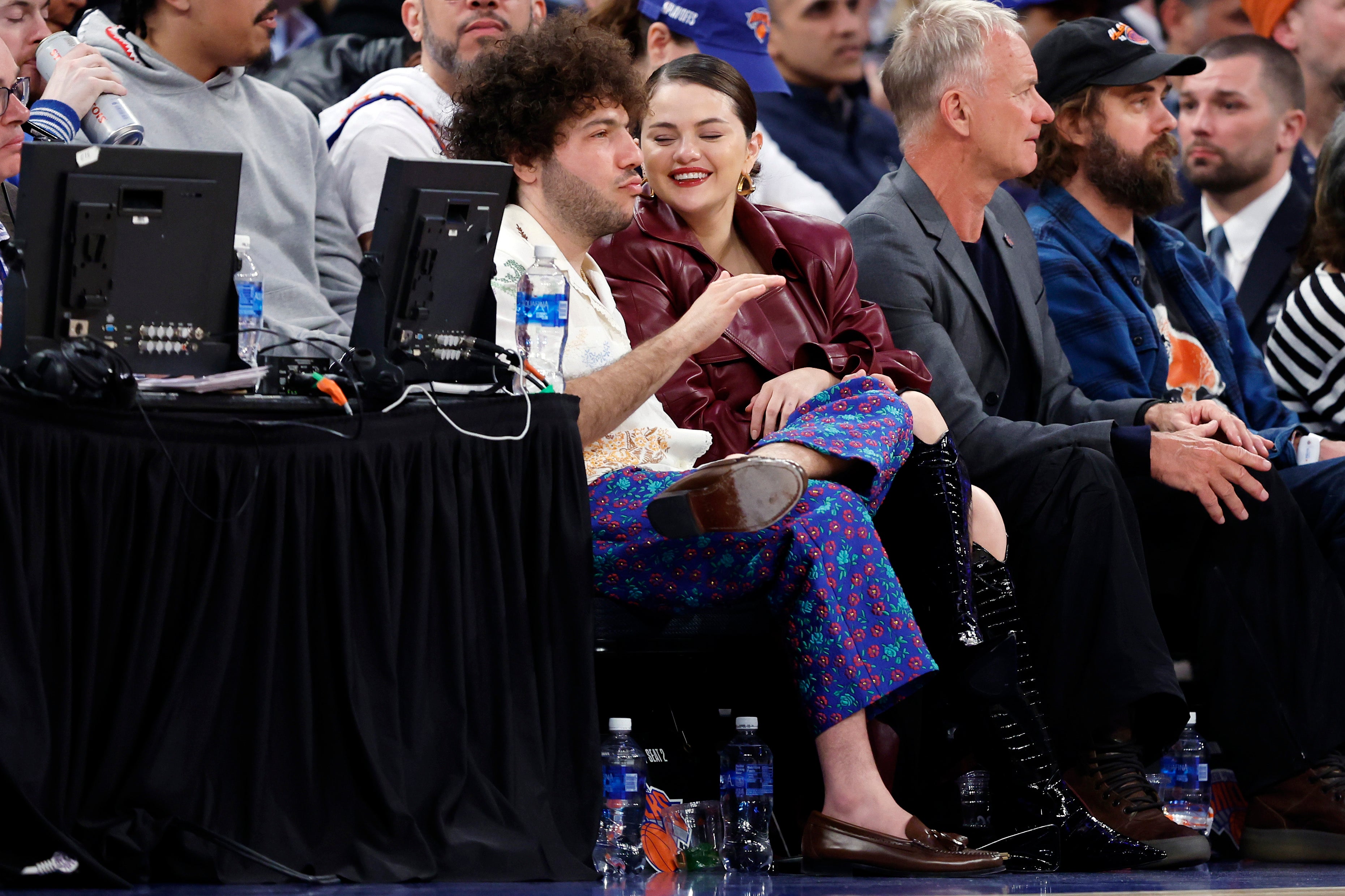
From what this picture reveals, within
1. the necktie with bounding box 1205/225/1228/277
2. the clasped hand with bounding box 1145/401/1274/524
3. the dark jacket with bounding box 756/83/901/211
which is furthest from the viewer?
the necktie with bounding box 1205/225/1228/277

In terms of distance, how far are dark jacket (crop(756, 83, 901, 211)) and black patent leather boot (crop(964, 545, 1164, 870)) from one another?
78.5 inches

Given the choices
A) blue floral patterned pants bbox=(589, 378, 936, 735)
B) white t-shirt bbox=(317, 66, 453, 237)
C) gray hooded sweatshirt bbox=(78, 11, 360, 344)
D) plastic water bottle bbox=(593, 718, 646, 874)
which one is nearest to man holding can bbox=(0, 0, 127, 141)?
gray hooded sweatshirt bbox=(78, 11, 360, 344)

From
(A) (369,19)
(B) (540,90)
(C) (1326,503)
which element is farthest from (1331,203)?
(A) (369,19)

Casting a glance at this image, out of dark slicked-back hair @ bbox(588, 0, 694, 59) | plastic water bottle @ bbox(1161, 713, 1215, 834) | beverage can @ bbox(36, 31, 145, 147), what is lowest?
plastic water bottle @ bbox(1161, 713, 1215, 834)

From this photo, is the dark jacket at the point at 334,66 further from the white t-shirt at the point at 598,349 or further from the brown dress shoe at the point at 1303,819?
the brown dress shoe at the point at 1303,819

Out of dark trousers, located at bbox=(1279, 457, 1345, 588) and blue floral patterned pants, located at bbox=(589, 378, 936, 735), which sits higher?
dark trousers, located at bbox=(1279, 457, 1345, 588)

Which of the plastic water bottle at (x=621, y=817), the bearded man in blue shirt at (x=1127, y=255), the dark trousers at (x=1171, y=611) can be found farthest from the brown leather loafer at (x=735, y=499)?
the bearded man in blue shirt at (x=1127, y=255)

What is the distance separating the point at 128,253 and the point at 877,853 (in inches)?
61.8

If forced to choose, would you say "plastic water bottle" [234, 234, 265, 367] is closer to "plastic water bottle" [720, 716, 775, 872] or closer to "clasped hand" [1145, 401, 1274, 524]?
"plastic water bottle" [720, 716, 775, 872]

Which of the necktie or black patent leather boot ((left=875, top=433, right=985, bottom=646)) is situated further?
the necktie

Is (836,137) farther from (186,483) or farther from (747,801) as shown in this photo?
(186,483)

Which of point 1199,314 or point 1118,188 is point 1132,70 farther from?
point 1199,314

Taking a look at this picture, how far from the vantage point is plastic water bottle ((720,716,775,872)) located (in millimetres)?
3045

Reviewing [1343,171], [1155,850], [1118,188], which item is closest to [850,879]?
[1155,850]
